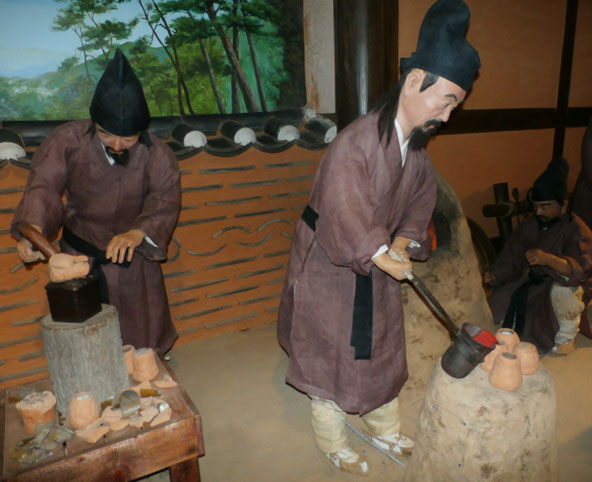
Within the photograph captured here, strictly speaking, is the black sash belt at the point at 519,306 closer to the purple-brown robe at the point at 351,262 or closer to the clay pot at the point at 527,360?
the purple-brown robe at the point at 351,262

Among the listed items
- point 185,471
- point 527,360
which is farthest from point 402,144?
point 185,471

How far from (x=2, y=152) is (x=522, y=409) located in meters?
3.49

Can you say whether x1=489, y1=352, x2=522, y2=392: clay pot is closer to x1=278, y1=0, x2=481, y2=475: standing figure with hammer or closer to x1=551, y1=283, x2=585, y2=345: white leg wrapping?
x1=278, y1=0, x2=481, y2=475: standing figure with hammer

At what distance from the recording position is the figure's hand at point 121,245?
241 cm

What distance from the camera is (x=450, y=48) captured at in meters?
1.85

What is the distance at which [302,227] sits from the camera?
7.88ft

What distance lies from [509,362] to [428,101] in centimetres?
119

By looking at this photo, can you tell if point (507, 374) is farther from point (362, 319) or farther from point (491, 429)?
point (362, 319)

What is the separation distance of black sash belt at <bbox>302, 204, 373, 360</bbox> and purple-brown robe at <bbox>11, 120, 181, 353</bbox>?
1.31m

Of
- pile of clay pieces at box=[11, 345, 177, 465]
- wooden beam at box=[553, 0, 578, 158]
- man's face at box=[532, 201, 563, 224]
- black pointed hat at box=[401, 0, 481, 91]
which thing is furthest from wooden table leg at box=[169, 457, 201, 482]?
wooden beam at box=[553, 0, 578, 158]

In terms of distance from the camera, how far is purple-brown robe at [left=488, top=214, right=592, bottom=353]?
3773mm

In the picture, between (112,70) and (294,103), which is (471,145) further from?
(112,70)

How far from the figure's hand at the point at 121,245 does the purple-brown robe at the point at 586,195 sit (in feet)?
12.9

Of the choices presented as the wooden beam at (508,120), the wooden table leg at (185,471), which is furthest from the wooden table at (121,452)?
the wooden beam at (508,120)
